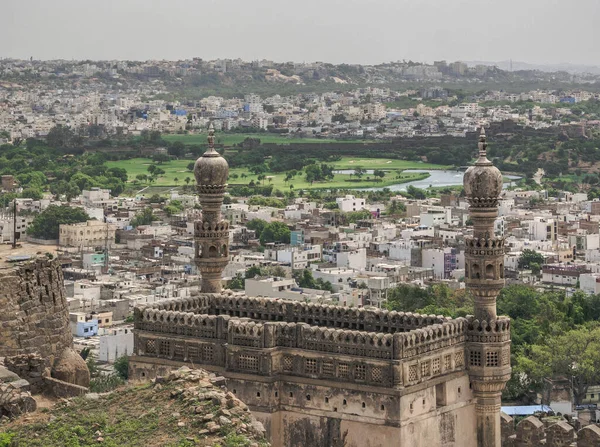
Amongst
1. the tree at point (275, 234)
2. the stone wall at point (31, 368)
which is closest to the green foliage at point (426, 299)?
the tree at point (275, 234)

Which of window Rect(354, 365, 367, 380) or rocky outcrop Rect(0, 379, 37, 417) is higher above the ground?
rocky outcrop Rect(0, 379, 37, 417)

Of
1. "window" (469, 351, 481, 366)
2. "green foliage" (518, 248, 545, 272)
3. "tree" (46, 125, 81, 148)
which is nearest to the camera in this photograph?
"window" (469, 351, 481, 366)

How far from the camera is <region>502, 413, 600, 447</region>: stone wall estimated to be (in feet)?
90.9

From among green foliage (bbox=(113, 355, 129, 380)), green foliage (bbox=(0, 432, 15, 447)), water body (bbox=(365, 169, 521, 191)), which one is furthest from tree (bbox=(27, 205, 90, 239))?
green foliage (bbox=(0, 432, 15, 447))

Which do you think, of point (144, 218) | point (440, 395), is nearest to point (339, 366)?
point (440, 395)

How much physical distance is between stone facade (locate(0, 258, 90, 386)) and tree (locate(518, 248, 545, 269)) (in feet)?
221

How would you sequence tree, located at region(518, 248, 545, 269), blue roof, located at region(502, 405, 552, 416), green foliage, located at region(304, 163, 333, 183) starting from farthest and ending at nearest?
green foliage, located at region(304, 163, 333, 183) < tree, located at region(518, 248, 545, 269) < blue roof, located at region(502, 405, 552, 416)

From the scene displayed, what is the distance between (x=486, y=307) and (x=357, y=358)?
2746mm

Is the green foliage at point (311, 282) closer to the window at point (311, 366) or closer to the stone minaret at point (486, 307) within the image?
the stone minaret at point (486, 307)

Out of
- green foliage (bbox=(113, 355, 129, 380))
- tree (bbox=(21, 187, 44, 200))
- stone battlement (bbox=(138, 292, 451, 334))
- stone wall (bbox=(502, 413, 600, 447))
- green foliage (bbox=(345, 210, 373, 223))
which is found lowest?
green foliage (bbox=(345, 210, 373, 223))

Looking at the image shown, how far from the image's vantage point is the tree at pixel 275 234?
100188 millimetres

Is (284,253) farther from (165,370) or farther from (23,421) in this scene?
(23,421)

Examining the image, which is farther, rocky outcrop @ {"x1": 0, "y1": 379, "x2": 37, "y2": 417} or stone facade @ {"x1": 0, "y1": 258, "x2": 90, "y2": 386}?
stone facade @ {"x1": 0, "y1": 258, "x2": 90, "y2": 386}

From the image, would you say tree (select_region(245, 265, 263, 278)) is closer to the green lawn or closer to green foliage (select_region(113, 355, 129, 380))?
green foliage (select_region(113, 355, 129, 380))
